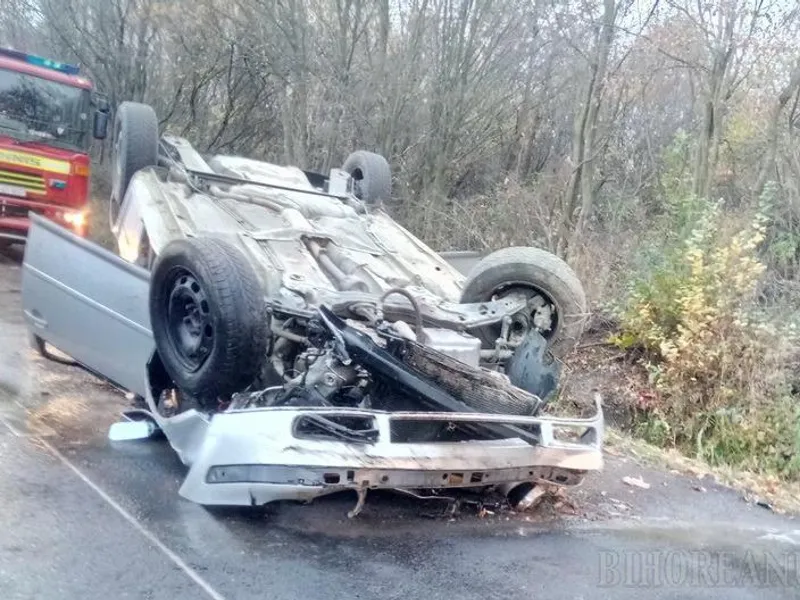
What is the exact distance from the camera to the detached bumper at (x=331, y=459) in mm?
3729

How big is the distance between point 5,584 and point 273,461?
1092 mm

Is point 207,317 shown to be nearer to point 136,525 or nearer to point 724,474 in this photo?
point 136,525

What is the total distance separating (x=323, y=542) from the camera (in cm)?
399

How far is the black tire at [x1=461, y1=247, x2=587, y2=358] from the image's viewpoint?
5306mm

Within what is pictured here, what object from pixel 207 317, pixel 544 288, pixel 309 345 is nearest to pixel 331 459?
pixel 309 345

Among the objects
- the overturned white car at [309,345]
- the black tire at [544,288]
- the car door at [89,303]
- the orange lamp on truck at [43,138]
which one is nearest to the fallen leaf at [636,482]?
the overturned white car at [309,345]

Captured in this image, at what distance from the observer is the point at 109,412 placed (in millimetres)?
5602

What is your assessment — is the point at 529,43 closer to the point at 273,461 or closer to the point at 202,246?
the point at 202,246

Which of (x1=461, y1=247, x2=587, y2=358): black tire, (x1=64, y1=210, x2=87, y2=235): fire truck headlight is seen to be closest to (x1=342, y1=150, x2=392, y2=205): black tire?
(x1=461, y1=247, x2=587, y2=358): black tire

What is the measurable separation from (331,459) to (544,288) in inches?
83.6

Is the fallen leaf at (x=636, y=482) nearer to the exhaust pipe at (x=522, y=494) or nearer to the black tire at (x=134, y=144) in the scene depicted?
the exhaust pipe at (x=522, y=494)

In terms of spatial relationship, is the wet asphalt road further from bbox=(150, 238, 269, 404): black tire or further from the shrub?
the shrub

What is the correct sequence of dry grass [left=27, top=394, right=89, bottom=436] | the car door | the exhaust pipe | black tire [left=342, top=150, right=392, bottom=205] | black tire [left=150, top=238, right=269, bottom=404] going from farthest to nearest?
black tire [left=342, top=150, right=392, bottom=205] → dry grass [left=27, top=394, right=89, bottom=436] → the car door → the exhaust pipe → black tire [left=150, top=238, right=269, bottom=404]

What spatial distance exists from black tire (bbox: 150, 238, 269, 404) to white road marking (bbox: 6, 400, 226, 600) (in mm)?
636
